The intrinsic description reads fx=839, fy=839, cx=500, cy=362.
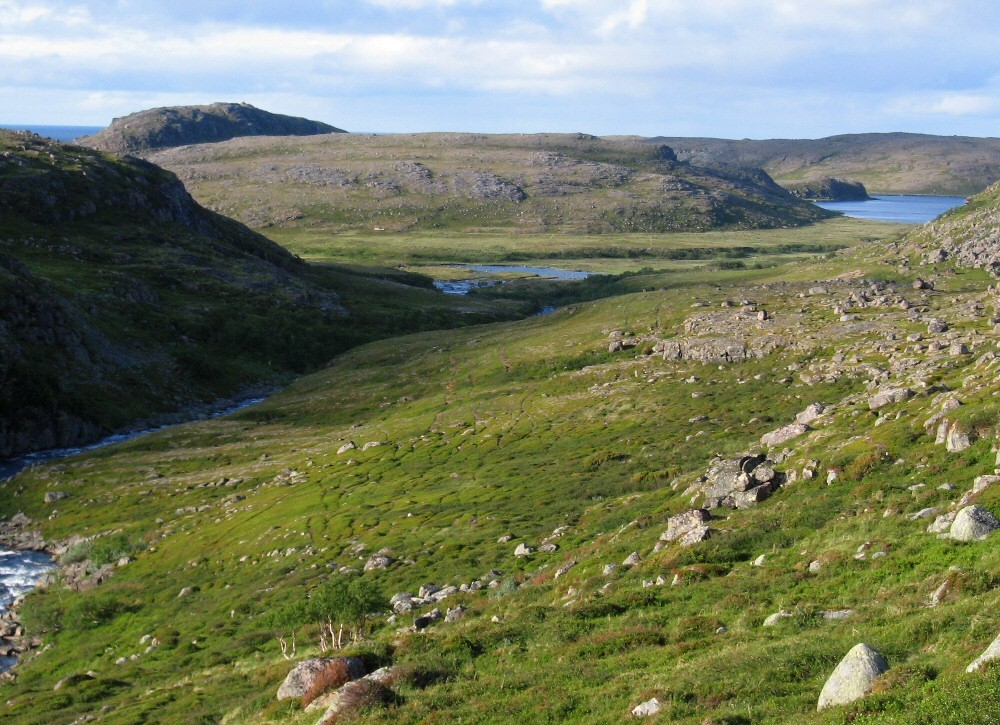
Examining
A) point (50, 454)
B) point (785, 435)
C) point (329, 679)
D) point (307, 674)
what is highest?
point (785, 435)

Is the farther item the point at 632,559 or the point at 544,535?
the point at 544,535

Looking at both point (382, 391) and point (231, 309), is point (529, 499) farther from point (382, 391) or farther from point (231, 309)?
point (231, 309)

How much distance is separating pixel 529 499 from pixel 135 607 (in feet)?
97.3

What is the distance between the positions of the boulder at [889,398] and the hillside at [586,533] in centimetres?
26

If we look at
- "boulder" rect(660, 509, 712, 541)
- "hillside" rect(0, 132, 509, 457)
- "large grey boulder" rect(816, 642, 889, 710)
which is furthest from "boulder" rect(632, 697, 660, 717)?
"hillside" rect(0, 132, 509, 457)

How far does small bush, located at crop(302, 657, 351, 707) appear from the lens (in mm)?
29656

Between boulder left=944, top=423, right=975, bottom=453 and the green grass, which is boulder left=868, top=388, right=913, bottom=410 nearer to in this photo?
the green grass

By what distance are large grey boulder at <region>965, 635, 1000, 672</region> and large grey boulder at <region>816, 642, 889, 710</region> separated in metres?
1.94

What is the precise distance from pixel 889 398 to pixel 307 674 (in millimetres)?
36238

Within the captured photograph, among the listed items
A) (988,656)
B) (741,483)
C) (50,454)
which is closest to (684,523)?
(741,483)

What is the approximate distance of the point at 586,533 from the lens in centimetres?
5012

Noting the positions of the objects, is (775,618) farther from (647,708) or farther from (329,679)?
(329,679)

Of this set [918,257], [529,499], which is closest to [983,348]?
[529,499]

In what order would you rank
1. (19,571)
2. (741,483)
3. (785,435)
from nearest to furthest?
(741,483) → (785,435) → (19,571)
